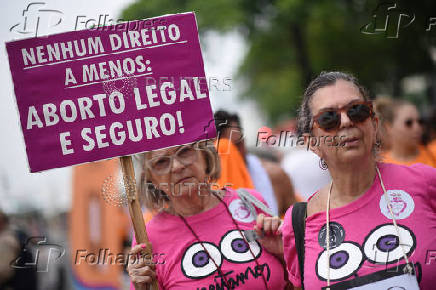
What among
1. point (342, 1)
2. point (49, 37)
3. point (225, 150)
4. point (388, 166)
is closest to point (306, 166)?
point (225, 150)

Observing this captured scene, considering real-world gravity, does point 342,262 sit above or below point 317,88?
below

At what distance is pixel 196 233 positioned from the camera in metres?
2.83

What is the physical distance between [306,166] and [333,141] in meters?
3.12

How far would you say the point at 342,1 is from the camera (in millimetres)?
11016

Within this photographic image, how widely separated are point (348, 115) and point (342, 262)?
2.18 ft

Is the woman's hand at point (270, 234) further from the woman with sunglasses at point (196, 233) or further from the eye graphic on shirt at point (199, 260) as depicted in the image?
the eye graphic on shirt at point (199, 260)

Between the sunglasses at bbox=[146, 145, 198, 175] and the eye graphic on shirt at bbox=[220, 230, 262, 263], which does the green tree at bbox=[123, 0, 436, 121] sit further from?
the eye graphic on shirt at bbox=[220, 230, 262, 263]

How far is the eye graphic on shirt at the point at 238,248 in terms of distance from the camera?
270cm

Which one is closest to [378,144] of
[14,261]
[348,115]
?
[348,115]

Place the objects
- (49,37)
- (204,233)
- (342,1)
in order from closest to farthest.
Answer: (49,37) → (204,233) → (342,1)

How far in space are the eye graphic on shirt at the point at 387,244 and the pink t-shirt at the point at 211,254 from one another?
2.20ft

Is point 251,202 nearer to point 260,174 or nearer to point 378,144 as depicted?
point 378,144

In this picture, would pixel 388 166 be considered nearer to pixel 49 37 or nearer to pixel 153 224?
pixel 153 224

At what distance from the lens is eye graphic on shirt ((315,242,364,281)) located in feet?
7.18
